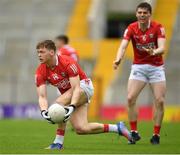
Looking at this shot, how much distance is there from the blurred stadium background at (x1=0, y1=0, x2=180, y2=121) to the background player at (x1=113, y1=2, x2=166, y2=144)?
14513 mm

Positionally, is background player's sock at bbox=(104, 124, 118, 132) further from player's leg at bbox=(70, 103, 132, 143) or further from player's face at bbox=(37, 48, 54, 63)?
player's face at bbox=(37, 48, 54, 63)

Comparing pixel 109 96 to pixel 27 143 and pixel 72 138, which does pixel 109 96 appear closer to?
pixel 72 138

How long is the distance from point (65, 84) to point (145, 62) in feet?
7.85

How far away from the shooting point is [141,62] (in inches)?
595

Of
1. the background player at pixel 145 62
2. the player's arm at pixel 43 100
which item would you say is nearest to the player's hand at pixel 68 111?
the player's arm at pixel 43 100

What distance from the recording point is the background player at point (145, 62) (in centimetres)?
1471

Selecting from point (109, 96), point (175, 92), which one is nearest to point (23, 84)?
point (109, 96)

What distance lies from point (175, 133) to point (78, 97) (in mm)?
5867

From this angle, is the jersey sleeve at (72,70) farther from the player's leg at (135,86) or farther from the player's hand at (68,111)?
the player's leg at (135,86)

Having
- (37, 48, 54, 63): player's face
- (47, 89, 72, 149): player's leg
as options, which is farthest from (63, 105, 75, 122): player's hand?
(37, 48, 54, 63): player's face

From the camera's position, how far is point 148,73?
1505 cm

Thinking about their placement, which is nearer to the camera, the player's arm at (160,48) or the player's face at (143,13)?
the player's arm at (160,48)

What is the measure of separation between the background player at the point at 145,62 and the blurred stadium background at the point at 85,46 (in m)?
14.5

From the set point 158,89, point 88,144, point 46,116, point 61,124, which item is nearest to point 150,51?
point 158,89
